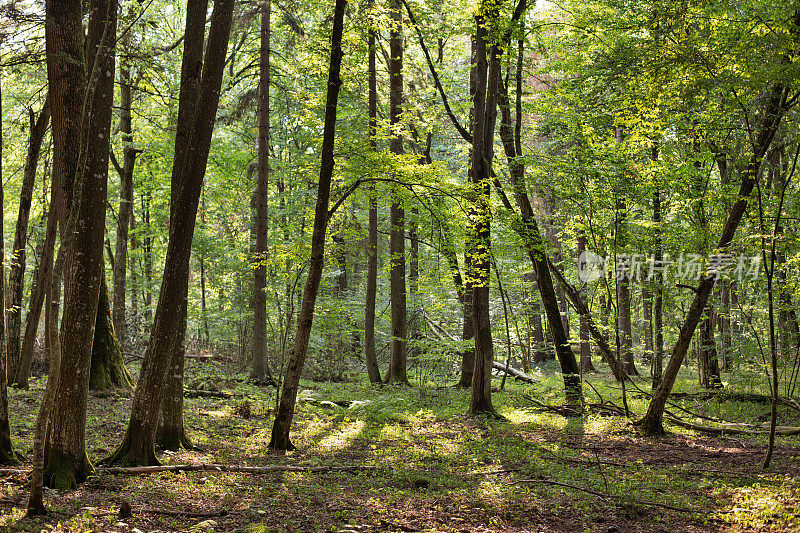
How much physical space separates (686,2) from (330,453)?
8507 mm

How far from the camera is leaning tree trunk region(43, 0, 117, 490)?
4.97 metres

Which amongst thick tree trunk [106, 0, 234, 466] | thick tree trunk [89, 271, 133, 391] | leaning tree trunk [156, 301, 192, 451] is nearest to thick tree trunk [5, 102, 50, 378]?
thick tree trunk [89, 271, 133, 391]

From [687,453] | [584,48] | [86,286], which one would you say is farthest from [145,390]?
[584,48]

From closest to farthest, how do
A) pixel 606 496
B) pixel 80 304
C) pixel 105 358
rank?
1. pixel 80 304
2. pixel 606 496
3. pixel 105 358

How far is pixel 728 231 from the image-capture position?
8.24m

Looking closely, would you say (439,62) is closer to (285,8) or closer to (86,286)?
(285,8)

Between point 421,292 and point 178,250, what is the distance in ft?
38.1

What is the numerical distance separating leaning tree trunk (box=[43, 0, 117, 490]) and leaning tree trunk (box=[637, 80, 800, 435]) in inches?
290

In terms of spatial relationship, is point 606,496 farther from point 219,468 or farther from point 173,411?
point 173,411

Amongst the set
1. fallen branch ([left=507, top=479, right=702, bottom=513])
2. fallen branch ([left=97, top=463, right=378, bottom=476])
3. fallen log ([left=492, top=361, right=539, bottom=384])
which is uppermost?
fallen branch ([left=97, top=463, right=378, bottom=476])

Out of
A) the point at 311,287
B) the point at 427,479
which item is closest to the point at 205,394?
the point at 311,287

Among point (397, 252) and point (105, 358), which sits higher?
point (397, 252)

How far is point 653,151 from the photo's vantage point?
39.7 ft

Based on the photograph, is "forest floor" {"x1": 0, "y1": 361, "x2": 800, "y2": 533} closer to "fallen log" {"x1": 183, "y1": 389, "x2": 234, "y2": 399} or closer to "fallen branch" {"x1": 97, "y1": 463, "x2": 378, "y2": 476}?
"fallen branch" {"x1": 97, "y1": 463, "x2": 378, "y2": 476}
